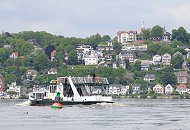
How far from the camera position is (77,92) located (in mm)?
145375

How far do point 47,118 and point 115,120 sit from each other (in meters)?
8.94

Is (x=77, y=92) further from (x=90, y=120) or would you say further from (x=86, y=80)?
(x=90, y=120)

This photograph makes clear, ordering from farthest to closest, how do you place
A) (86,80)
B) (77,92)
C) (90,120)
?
1. (86,80)
2. (77,92)
3. (90,120)

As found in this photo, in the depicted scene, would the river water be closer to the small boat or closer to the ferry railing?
the small boat

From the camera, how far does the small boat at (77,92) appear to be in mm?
144000

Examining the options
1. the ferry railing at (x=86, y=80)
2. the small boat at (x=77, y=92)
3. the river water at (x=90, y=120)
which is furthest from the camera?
the ferry railing at (x=86, y=80)

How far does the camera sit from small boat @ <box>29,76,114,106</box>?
144 m

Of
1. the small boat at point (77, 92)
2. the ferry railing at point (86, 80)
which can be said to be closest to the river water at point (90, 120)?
the small boat at point (77, 92)

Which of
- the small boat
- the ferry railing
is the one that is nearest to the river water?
the small boat

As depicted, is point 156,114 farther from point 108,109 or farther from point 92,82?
point 92,82

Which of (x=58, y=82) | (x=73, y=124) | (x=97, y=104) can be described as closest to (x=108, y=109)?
(x=97, y=104)

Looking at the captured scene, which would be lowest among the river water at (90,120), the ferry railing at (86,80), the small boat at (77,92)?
the river water at (90,120)

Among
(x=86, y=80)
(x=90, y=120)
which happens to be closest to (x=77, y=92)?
(x=86, y=80)

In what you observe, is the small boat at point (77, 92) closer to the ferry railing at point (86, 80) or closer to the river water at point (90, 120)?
the ferry railing at point (86, 80)
